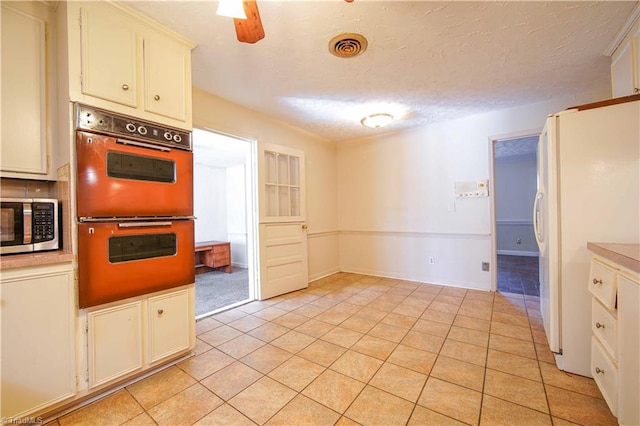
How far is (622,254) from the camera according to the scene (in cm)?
119

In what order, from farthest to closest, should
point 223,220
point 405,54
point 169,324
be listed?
1. point 223,220
2. point 405,54
3. point 169,324

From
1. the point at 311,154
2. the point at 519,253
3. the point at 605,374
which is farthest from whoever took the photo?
the point at 519,253

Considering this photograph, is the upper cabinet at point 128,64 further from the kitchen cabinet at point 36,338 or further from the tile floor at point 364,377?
the tile floor at point 364,377

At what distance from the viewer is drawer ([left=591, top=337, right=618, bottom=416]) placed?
48.8 inches

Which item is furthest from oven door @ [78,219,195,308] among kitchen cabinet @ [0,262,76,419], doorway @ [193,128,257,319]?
doorway @ [193,128,257,319]

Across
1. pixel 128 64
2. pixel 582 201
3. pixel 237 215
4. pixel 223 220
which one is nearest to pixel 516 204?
pixel 582 201

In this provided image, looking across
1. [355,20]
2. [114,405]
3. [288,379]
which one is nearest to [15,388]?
[114,405]

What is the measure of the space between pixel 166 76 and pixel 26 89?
2.56 feet

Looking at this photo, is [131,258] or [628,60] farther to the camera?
[628,60]

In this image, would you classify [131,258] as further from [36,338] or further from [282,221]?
[282,221]

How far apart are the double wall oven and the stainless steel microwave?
25cm

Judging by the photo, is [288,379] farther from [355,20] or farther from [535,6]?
[535,6]

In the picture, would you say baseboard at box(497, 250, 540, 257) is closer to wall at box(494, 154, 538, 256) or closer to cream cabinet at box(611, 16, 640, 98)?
wall at box(494, 154, 538, 256)

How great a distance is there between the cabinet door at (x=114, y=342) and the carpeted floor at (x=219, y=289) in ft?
4.04
